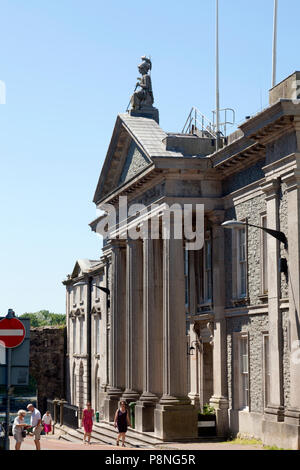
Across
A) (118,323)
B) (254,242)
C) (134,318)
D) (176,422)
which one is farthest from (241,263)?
(118,323)

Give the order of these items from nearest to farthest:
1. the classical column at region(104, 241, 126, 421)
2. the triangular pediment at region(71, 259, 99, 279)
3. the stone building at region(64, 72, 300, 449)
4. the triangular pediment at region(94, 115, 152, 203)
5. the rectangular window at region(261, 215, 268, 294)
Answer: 1. the stone building at region(64, 72, 300, 449)
2. the rectangular window at region(261, 215, 268, 294)
3. the triangular pediment at region(94, 115, 152, 203)
4. the classical column at region(104, 241, 126, 421)
5. the triangular pediment at region(71, 259, 99, 279)

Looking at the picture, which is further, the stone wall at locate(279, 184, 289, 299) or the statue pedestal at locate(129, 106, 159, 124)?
the statue pedestal at locate(129, 106, 159, 124)

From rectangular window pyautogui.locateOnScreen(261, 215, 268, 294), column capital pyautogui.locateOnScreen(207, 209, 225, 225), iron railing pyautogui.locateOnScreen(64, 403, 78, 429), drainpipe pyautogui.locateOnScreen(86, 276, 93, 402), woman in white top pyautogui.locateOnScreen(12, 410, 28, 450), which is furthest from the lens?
drainpipe pyautogui.locateOnScreen(86, 276, 93, 402)

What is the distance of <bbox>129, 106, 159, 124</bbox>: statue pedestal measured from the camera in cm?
4009

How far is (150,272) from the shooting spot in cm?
3609

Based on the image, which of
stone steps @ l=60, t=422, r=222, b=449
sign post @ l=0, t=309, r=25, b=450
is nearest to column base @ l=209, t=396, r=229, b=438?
stone steps @ l=60, t=422, r=222, b=449

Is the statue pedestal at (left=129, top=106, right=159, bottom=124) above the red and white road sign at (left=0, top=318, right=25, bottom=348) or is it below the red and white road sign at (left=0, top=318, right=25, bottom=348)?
above

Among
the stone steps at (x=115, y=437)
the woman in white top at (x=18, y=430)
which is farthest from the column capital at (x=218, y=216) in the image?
the woman in white top at (x=18, y=430)

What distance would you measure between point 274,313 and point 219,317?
6.10 metres

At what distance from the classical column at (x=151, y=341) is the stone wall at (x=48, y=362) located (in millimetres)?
36748

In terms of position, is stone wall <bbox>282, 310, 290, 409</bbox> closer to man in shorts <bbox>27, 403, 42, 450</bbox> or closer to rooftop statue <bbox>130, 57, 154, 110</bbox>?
man in shorts <bbox>27, 403, 42, 450</bbox>

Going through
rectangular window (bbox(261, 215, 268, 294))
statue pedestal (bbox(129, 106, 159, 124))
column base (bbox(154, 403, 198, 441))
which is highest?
statue pedestal (bbox(129, 106, 159, 124))

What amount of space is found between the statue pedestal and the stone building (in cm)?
5
